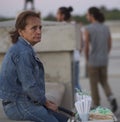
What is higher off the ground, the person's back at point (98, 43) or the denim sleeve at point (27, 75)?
the denim sleeve at point (27, 75)

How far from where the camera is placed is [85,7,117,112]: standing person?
9.16m

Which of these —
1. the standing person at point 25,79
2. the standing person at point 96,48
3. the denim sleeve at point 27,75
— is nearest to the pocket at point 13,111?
the standing person at point 25,79

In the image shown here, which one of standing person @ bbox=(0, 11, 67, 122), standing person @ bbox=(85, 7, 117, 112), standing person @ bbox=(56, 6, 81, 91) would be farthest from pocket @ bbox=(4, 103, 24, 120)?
standing person @ bbox=(85, 7, 117, 112)

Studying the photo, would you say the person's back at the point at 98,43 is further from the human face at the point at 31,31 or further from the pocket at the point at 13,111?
the pocket at the point at 13,111

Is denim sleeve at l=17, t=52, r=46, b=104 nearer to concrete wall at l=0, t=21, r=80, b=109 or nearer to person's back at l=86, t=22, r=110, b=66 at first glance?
concrete wall at l=0, t=21, r=80, b=109

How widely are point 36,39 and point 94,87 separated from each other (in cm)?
486

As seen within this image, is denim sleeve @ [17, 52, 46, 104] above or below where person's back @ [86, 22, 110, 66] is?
above

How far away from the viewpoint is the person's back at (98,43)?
916 centimetres

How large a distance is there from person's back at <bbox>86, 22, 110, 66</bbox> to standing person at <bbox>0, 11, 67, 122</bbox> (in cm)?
457

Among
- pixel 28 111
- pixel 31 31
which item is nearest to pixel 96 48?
pixel 31 31

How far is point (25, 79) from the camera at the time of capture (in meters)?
4.37

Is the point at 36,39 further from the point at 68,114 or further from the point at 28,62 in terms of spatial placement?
the point at 68,114

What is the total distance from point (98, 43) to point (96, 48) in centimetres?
10

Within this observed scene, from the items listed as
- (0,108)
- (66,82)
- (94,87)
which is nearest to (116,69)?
(94,87)
